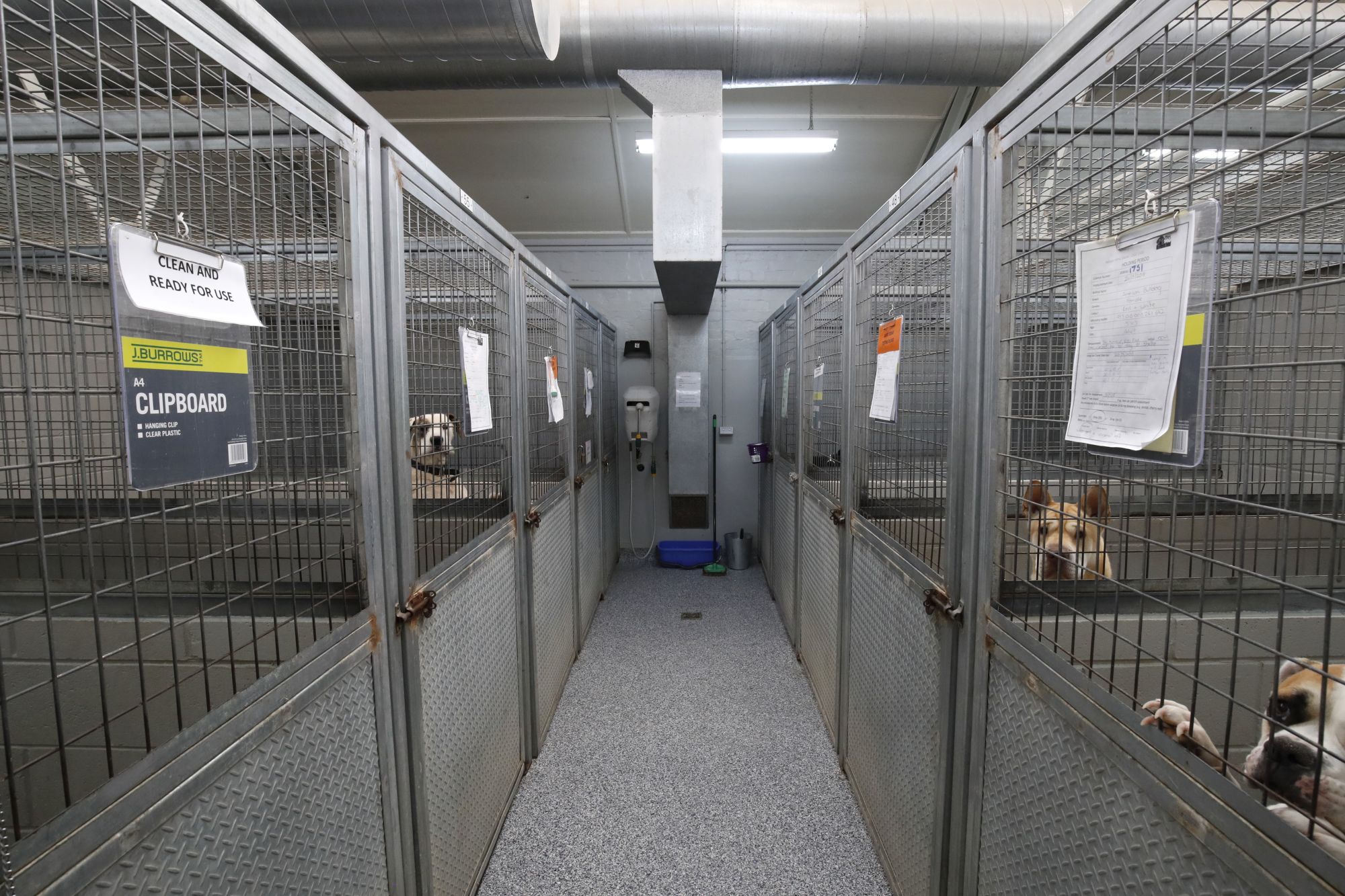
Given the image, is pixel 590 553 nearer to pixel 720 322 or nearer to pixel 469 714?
pixel 469 714

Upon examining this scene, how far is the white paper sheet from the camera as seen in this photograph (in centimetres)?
149

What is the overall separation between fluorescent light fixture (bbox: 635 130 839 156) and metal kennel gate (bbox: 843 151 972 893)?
1.77 metres

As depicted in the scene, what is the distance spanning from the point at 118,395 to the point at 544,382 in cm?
178

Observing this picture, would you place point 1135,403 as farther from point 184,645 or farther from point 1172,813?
point 184,645

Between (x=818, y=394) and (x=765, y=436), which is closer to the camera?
(x=818, y=394)

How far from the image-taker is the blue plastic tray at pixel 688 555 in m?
4.50

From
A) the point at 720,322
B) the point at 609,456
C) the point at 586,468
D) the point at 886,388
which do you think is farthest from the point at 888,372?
the point at 720,322

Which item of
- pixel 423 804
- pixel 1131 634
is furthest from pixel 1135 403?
pixel 423 804

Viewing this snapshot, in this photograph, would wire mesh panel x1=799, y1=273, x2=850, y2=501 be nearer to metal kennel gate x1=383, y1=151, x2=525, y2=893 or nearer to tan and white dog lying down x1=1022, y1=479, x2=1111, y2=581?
tan and white dog lying down x1=1022, y1=479, x2=1111, y2=581

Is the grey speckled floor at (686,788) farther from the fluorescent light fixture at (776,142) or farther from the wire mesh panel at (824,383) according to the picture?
the fluorescent light fixture at (776,142)

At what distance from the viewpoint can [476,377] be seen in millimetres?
1553

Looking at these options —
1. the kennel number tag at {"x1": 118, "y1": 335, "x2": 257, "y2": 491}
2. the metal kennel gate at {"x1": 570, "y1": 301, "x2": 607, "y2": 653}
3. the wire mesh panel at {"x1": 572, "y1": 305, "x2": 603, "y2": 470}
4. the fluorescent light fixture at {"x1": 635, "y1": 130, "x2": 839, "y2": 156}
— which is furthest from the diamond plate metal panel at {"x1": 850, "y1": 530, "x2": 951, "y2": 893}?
the fluorescent light fixture at {"x1": 635, "y1": 130, "x2": 839, "y2": 156}

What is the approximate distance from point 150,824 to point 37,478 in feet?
1.43

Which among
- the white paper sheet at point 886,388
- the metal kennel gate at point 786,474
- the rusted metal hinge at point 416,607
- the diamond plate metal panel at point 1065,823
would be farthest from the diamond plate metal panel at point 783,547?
the rusted metal hinge at point 416,607
